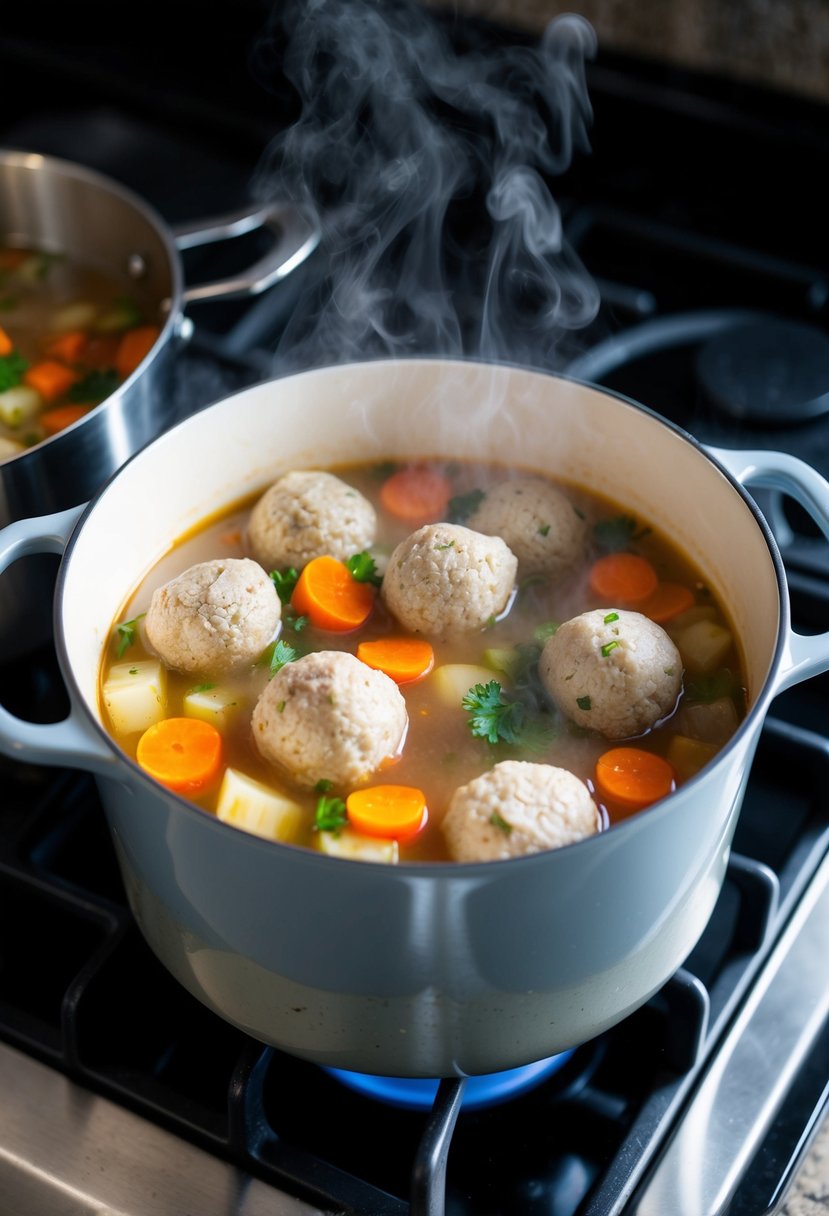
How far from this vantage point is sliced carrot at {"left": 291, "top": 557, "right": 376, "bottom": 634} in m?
1.68

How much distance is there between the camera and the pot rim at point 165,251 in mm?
1721

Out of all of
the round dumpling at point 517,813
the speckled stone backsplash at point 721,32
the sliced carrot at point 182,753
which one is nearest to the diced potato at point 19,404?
the sliced carrot at point 182,753

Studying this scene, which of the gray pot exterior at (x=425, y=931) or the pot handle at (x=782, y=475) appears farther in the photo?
the pot handle at (x=782, y=475)

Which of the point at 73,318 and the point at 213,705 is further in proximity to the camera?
the point at 73,318

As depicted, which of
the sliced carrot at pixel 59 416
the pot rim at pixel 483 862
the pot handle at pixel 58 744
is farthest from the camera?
the sliced carrot at pixel 59 416

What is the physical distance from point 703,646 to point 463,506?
41 centimetres

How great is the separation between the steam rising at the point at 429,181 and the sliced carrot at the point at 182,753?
886 mm

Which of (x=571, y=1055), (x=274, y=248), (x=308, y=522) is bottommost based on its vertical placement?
(x=571, y=1055)

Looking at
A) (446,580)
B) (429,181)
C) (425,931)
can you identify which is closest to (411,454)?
(446,580)

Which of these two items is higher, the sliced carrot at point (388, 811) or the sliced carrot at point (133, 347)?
the sliced carrot at point (388, 811)

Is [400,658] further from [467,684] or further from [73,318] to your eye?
[73,318]

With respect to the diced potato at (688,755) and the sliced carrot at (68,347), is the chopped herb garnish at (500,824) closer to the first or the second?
Result: the diced potato at (688,755)

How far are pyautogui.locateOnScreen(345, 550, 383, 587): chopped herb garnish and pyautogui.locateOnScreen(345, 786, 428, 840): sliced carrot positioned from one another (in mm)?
370

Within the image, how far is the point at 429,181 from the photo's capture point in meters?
2.47
